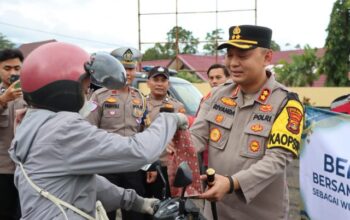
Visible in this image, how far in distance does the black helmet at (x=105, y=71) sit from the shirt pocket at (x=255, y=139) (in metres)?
0.76

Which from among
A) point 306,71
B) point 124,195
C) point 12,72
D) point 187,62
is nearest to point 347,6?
point 306,71

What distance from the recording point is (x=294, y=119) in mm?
2268

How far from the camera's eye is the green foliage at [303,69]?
21.5 m

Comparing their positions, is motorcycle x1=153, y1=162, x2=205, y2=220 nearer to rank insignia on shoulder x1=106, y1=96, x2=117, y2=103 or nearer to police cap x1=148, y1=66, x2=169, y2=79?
rank insignia on shoulder x1=106, y1=96, x2=117, y2=103

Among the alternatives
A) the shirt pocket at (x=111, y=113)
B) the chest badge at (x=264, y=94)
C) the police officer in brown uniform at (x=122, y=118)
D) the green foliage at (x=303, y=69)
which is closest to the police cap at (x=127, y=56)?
the police officer in brown uniform at (x=122, y=118)

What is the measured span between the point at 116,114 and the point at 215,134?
1.82 metres

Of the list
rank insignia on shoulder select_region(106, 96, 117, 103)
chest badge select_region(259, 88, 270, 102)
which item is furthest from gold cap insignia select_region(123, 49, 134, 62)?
chest badge select_region(259, 88, 270, 102)

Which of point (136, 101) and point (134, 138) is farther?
point (136, 101)

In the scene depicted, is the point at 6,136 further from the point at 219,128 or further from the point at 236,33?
the point at 236,33

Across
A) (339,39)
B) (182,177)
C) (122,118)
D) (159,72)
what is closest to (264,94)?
(182,177)

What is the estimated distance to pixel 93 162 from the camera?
1.76 m

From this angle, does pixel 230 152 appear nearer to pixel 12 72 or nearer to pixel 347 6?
pixel 12 72

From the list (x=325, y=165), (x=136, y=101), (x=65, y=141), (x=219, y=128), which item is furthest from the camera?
(x=136, y=101)

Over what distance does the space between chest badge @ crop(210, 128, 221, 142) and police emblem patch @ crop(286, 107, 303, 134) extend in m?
0.40
